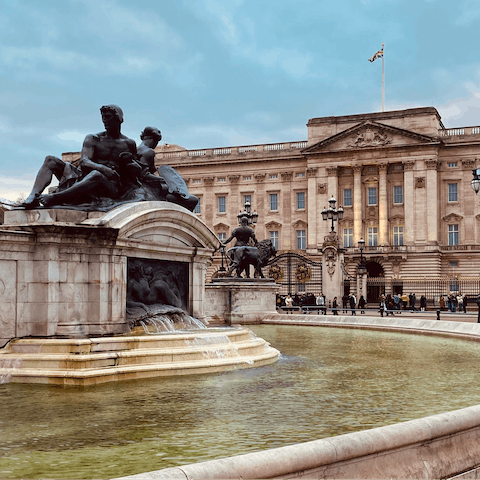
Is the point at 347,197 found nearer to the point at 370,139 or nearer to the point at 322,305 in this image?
the point at 370,139

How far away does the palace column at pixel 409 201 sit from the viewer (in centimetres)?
6606

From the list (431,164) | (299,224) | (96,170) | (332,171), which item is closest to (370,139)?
(332,171)

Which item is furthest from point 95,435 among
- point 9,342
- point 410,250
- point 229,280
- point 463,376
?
point 410,250

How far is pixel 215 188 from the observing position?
75688 mm

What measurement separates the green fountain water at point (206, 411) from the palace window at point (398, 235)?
57.9 metres

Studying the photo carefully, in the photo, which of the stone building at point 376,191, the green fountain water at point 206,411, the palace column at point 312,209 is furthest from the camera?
the palace column at point 312,209

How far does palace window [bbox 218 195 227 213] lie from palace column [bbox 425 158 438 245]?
75.3 feet

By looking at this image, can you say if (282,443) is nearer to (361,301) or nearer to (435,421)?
(435,421)

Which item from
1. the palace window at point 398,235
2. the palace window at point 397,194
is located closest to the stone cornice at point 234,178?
the palace window at point 397,194

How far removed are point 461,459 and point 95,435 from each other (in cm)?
303

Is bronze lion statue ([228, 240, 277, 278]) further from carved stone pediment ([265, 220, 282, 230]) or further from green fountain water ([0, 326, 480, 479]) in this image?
carved stone pediment ([265, 220, 282, 230])

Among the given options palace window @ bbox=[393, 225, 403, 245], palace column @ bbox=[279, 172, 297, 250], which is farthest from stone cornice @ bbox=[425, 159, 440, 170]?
palace column @ bbox=[279, 172, 297, 250]

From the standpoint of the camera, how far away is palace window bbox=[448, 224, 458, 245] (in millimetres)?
66562

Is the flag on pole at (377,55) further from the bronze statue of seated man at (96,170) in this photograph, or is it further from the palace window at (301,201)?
the bronze statue of seated man at (96,170)
